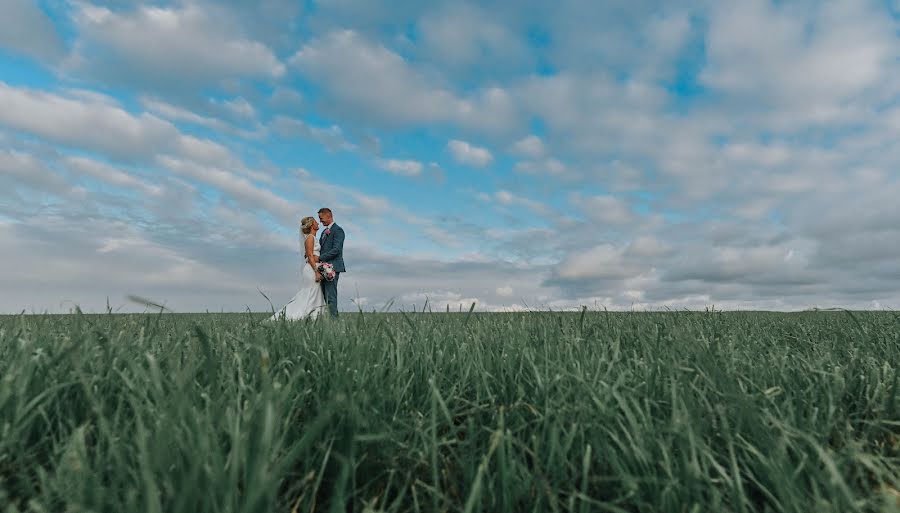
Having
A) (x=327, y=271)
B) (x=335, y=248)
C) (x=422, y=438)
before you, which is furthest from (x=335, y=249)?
(x=422, y=438)

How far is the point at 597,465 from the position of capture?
65.9 inches

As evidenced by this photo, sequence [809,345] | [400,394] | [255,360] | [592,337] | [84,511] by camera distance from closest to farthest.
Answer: [84,511], [400,394], [255,360], [592,337], [809,345]

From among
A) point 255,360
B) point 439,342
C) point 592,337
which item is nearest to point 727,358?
point 592,337

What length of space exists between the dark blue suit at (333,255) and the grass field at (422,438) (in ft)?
33.3

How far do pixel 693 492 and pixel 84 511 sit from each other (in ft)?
4.60

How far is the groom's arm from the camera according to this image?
12674 mm

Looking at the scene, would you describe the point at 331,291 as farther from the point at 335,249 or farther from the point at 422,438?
the point at 422,438

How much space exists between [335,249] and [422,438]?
1135cm

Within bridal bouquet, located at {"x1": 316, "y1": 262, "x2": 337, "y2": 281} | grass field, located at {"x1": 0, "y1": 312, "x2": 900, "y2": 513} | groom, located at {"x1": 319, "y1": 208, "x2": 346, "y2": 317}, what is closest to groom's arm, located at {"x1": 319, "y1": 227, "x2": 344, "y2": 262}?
groom, located at {"x1": 319, "y1": 208, "x2": 346, "y2": 317}

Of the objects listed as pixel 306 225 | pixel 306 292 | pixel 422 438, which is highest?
pixel 306 225

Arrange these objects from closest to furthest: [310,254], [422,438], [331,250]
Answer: [422,438] → [331,250] → [310,254]

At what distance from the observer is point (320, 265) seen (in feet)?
41.2

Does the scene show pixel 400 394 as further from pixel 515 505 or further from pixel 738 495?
pixel 738 495

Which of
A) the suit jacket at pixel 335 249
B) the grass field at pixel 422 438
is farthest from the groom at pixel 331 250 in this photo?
the grass field at pixel 422 438
